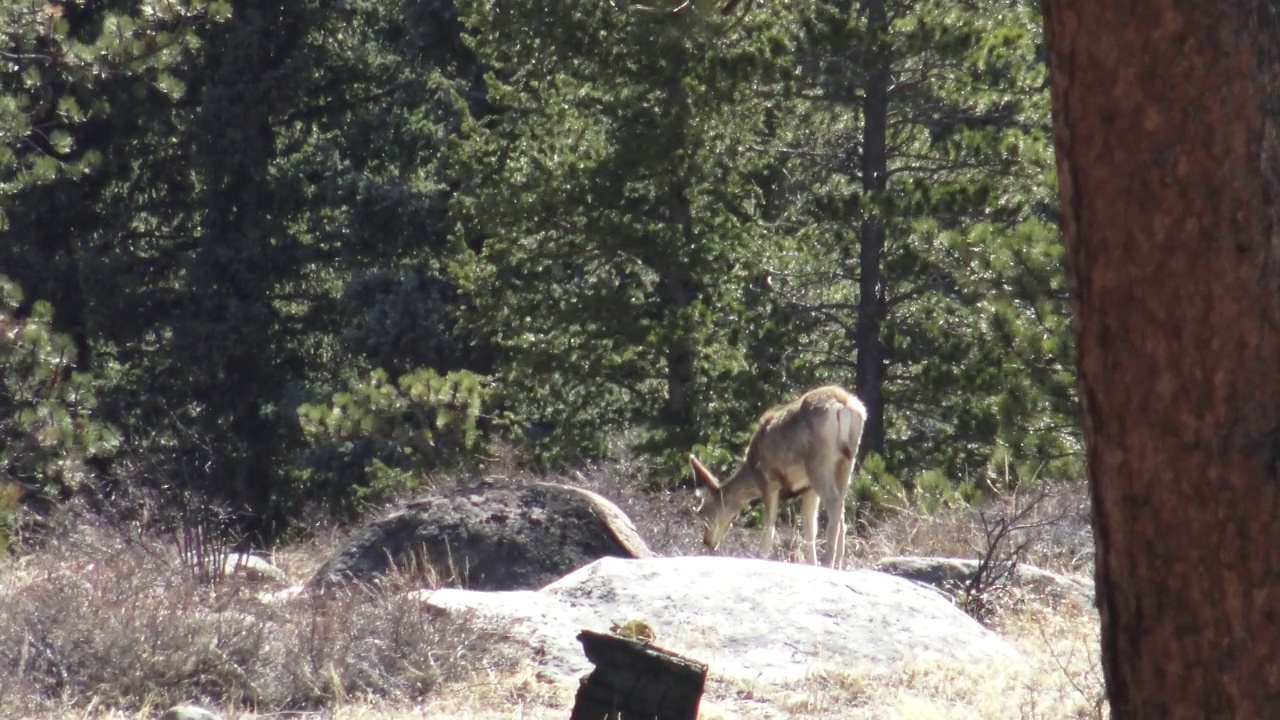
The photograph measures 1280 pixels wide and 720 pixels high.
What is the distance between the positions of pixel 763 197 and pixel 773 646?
50.2 ft

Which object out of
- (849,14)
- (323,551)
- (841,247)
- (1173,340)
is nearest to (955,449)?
(841,247)

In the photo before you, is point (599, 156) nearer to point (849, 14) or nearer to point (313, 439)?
point (849, 14)

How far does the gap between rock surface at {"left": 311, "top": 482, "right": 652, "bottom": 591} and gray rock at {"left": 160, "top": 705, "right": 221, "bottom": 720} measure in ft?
15.1

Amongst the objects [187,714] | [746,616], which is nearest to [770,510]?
[746,616]

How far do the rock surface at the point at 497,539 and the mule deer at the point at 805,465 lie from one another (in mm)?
2231

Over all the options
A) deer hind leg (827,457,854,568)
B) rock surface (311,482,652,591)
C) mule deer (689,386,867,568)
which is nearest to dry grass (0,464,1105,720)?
rock surface (311,482,652,591)

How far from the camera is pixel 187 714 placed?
6.55m

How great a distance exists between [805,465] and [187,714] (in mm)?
8720

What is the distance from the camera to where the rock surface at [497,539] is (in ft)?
37.9

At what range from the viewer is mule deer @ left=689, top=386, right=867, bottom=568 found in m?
14.1

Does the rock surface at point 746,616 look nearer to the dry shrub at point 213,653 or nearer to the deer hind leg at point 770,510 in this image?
the dry shrub at point 213,653

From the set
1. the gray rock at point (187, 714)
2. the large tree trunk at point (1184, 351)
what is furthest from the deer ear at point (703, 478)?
the large tree trunk at point (1184, 351)

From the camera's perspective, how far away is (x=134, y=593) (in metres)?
Answer: 8.49

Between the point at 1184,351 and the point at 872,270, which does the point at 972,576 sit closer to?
the point at 1184,351
